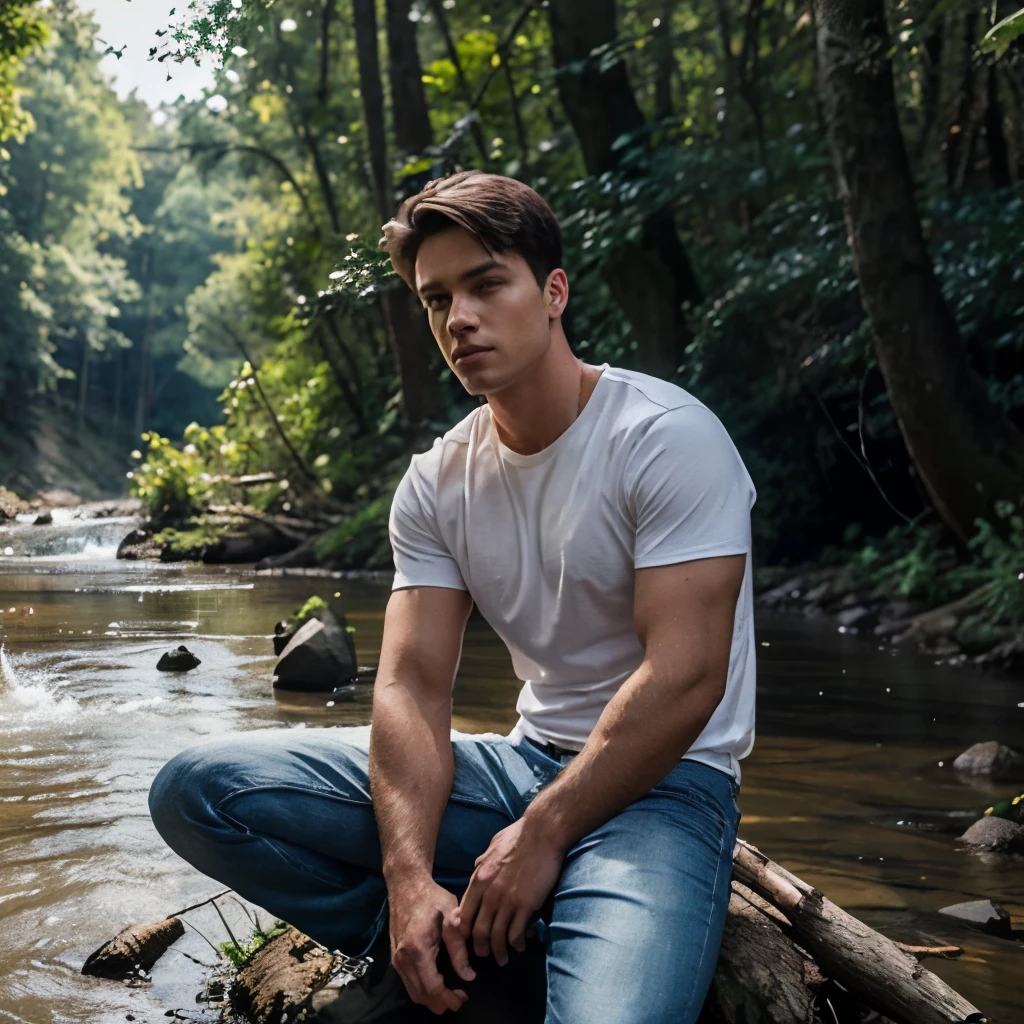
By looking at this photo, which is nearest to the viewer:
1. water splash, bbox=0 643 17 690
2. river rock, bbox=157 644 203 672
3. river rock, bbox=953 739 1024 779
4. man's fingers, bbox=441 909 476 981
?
man's fingers, bbox=441 909 476 981

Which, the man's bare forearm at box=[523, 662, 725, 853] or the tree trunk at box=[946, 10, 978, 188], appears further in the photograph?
the tree trunk at box=[946, 10, 978, 188]

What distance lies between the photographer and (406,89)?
49.3ft

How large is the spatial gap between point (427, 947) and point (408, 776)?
328 millimetres

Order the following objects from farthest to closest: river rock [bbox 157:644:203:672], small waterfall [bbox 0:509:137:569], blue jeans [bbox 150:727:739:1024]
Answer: small waterfall [bbox 0:509:137:569]
river rock [bbox 157:644:203:672]
blue jeans [bbox 150:727:739:1024]

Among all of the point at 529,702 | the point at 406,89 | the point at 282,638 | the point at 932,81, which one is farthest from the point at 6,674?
the point at 406,89

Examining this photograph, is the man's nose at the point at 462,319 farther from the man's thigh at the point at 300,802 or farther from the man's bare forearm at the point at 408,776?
the man's thigh at the point at 300,802

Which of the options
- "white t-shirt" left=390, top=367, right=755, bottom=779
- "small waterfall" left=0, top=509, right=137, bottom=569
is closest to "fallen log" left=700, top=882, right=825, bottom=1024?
"white t-shirt" left=390, top=367, right=755, bottom=779

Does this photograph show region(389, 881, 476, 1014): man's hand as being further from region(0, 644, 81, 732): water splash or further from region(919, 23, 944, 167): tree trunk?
region(919, 23, 944, 167): tree trunk

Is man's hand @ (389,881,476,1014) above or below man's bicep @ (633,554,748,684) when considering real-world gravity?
below

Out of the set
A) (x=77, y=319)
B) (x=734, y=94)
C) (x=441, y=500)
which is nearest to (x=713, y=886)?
(x=441, y=500)

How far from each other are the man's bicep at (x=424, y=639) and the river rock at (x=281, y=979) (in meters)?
0.59

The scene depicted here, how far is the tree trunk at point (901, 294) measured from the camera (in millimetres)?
8000

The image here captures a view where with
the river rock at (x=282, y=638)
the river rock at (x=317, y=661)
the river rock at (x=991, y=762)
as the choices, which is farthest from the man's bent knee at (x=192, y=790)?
the river rock at (x=282, y=638)

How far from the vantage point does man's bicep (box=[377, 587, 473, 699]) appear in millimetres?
2596
